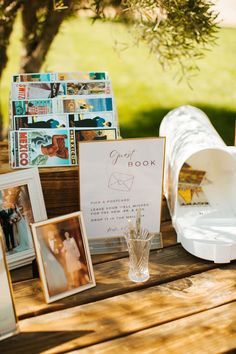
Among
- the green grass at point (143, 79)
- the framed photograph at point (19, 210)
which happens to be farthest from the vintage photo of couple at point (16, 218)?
the green grass at point (143, 79)

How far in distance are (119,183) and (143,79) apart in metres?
3.21

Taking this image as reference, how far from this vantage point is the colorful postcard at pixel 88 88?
1.90 metres

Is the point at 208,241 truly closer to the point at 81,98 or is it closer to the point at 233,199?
the point at 233,199

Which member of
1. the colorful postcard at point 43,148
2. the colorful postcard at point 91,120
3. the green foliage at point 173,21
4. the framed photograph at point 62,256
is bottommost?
the framed photograph at point 62,256

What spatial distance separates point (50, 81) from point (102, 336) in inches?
37.6

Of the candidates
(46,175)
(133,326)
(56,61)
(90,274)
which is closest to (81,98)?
(46,175)

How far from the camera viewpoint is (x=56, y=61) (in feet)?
16.5

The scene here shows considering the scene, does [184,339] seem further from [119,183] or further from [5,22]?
[5,22]

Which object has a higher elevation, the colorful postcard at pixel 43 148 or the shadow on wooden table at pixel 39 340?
the colorful postcard at pixel 43 148

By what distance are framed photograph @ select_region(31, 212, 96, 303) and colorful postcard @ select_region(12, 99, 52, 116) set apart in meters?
0.47

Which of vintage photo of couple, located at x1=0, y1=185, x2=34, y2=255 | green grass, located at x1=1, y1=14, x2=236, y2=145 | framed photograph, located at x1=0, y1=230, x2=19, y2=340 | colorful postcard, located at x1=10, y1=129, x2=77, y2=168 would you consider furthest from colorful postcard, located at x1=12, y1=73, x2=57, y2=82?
green grass, located at x1=1, y1=14, x2=236, y2=145

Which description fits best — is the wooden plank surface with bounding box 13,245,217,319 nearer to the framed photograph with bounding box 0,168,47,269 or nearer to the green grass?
the framed photograph with bounding box 0,168,47,269

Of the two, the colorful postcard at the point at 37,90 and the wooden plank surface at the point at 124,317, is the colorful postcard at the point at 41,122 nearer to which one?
the colorful postcard at the point at 37,90

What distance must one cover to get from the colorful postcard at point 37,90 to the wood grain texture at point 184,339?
90 centimetres
